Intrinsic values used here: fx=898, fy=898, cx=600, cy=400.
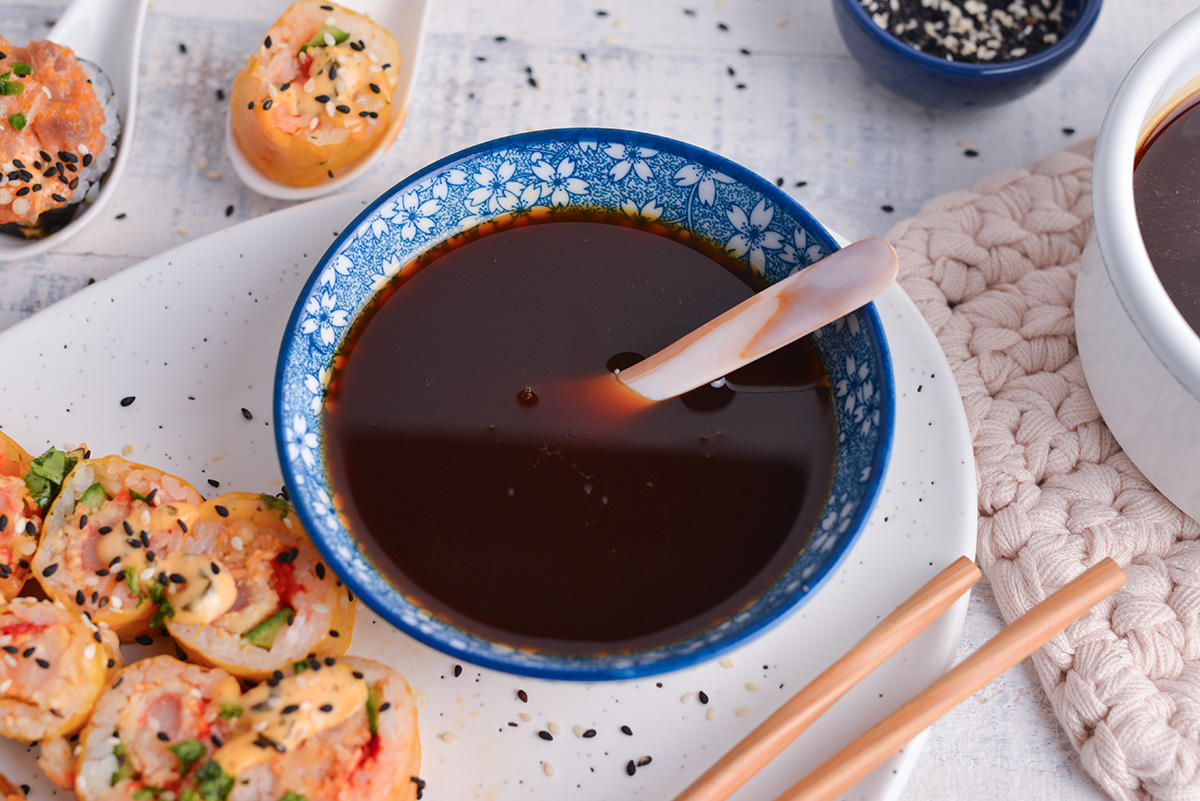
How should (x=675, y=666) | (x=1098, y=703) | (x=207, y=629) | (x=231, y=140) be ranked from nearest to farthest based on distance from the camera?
(x=675, y=666) → (x=207, y=629) → (x=1098, y=703) → (x=231, y=140)

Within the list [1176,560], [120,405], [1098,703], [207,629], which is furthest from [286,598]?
[1176,560]

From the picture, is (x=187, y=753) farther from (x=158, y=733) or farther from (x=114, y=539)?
(x=114, y=539)

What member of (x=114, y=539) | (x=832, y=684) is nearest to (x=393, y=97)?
(x=114, y=539)

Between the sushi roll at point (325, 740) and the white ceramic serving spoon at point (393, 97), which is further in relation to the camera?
the white ceramic serving spoon at point (393, 97)

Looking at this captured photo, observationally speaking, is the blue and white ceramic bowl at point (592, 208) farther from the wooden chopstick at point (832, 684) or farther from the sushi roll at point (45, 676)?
the sushi roll at point (45, 676)

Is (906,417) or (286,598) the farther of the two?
(906,417)

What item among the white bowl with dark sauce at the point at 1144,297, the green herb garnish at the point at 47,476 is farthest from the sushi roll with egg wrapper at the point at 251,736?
the white bowl with dark sauce at the point at 1144,297

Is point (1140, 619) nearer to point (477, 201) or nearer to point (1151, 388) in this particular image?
point (1151, 388)
